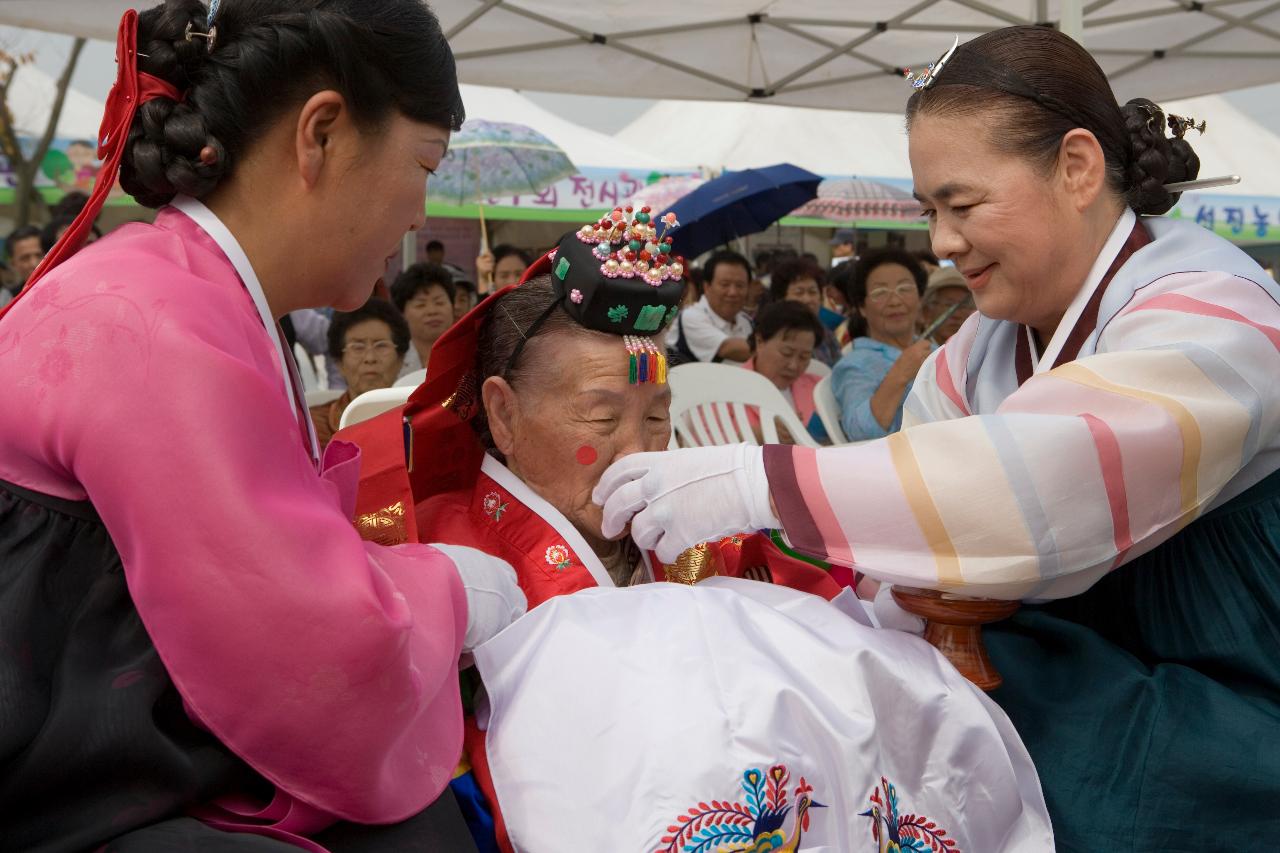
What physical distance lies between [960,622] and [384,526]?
0.93m

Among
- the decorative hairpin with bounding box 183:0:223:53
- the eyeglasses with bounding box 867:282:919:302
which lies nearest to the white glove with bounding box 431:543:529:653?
the decorative hairpin with bounding box 183:0:223:53

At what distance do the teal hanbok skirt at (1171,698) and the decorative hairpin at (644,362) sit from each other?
28.8 inches

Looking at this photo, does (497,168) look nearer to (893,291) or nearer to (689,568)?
(893,291)

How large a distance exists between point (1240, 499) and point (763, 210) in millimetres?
5548

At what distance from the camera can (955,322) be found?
559 centimetres

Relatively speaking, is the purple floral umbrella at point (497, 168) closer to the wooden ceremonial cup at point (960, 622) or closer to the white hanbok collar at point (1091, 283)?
the white hanbok collar at point (1091, 283)

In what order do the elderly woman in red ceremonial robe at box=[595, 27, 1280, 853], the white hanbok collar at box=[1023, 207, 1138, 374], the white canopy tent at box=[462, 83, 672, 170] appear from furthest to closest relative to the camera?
the white canopy tent at box=[462, 83, 672, 170] → the white hanbok collar at box=[1023, 207, 1138, 374] → the elderly woman in red ceremonial robe at box=[595, 27, 1280, 853]

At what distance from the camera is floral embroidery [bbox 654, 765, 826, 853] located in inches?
54.2

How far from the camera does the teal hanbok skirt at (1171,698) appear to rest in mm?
1639

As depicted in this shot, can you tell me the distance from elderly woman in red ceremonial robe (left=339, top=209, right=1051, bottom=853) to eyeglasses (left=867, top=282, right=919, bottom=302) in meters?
3.59

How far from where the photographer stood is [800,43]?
635 cm

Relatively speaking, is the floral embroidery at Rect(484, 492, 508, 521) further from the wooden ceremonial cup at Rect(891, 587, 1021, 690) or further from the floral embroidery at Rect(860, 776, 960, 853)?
the floral embroidery at Rect(860, 776, 960, 853)

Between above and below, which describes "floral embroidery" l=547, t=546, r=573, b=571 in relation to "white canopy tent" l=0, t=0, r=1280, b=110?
below

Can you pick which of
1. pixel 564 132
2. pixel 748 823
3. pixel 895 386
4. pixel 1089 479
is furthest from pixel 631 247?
pixel 564 132
